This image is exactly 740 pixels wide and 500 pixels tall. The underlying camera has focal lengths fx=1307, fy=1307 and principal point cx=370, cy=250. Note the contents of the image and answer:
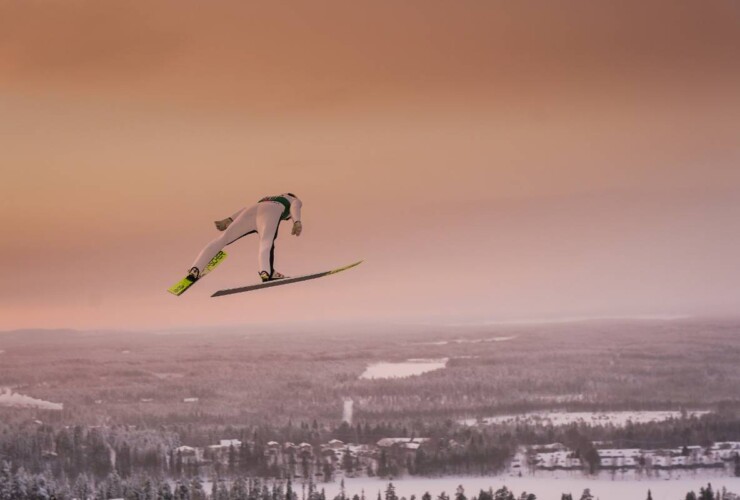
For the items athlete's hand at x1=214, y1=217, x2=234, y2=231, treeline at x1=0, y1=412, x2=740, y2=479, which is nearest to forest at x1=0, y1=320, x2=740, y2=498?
treeline at x1=0, y1=412, x2=740, y2=479

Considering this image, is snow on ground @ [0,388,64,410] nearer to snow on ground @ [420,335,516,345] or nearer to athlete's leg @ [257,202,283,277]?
snow on ground @ [420,335,516,345]

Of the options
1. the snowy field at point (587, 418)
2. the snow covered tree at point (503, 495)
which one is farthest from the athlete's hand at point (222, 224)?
the snowy field at point (587, 418)

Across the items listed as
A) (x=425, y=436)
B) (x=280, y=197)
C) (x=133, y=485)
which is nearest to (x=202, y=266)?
(x=280, y=197)

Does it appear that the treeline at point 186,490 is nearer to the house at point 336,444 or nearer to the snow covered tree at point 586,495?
the snow covered tree at point 586,495

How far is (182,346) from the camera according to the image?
70.6 metres

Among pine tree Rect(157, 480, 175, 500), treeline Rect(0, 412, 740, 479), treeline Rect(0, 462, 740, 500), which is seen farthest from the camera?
treeline Rect(0, 412, 740, 479)

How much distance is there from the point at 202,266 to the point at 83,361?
1967 inches

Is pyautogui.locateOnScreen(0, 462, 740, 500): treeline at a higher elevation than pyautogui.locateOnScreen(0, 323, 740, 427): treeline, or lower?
lower

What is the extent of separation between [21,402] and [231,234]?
46003mm

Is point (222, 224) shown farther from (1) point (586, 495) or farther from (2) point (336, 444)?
(2) point (336, 444)

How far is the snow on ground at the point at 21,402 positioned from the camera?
6088 cm

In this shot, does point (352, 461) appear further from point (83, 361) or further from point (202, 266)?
point (202, 266)

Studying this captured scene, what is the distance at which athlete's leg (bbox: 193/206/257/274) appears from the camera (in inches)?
714

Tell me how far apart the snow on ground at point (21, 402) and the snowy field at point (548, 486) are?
49.1 feet
